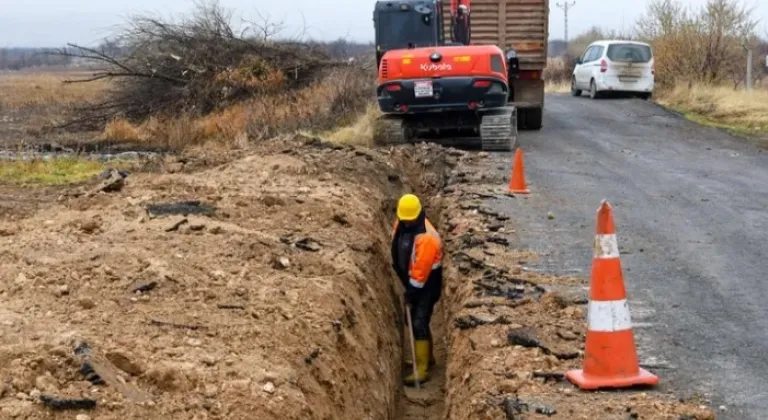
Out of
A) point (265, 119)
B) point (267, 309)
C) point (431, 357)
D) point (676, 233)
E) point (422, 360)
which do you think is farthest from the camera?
point (265, 119)

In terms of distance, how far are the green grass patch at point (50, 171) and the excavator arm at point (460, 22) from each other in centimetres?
662

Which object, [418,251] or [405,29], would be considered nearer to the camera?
[418,251]

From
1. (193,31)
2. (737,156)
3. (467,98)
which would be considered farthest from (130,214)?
(193,31)

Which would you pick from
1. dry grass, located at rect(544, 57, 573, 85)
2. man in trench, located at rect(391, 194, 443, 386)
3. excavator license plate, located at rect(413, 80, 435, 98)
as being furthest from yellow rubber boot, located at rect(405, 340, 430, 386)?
dry grass, located at rect(544, 57, 573, 85)

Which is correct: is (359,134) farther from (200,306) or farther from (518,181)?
(200,306)

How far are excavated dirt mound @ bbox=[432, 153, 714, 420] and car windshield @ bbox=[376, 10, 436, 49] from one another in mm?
7435

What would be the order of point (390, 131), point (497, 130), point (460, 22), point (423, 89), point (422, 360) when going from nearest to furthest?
1. point (422, 360)
2. point (423, 89)
3. point (497, 130)
4. point (390, 131)
5. point (460, 22)

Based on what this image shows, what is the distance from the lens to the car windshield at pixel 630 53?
26.1m

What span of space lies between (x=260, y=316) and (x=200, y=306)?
377 millimetres

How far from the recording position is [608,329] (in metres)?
5.39

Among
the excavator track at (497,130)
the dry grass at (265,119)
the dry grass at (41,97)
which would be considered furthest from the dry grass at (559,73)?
the excavator track at (497,130)

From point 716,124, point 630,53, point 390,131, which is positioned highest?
point 630,53

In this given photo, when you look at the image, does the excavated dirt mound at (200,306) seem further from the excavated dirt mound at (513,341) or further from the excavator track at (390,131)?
the excavator track at (390,131)

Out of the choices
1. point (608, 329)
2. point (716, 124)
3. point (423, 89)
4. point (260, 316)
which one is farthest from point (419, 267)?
point (716, 124)
